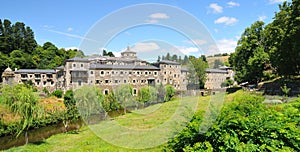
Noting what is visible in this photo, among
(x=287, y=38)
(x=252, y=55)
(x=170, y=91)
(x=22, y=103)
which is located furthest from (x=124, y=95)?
(x=252, y=55)

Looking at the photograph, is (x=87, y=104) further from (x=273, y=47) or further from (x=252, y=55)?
(x=252, y=55)

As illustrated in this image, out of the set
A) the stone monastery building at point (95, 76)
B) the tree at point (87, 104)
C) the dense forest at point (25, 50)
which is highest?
the dense forest at point (25, 50)

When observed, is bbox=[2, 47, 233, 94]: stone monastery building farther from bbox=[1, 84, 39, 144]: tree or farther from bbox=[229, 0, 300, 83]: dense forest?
bbox=[1, 84, 39, 144]: tree

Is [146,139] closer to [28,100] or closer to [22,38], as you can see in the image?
[28,100]

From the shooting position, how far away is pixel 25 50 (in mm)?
69375

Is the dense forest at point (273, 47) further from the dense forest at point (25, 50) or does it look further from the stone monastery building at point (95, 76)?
the dense forest at point (25, 50)

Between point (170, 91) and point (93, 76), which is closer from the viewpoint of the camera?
point (170, 91)

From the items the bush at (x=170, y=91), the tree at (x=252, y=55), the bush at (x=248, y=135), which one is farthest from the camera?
the tree at (x=252, y=55)

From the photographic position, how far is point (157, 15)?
7465 millimetres

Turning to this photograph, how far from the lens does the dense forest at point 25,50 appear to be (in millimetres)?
59906

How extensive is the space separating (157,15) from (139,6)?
2.28 ft

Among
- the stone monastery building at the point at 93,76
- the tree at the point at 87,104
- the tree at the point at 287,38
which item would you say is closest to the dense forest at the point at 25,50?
the stone monastery building at the point at 93,76

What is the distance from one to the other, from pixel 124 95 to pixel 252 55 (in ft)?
87.9

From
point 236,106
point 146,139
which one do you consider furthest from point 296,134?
point 146,139
